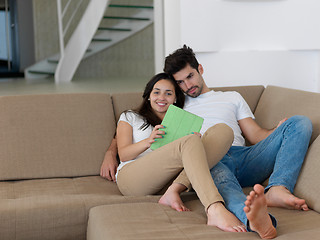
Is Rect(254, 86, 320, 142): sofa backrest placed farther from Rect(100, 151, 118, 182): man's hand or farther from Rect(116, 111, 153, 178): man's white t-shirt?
Rect(100, 151, 118, 182): man's hand

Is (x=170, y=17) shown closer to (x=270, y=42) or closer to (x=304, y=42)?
(x=270, y=42)

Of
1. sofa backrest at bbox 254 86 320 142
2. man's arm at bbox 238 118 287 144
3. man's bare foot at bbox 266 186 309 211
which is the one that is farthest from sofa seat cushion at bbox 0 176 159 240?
sofa backrest at bbox 254 86 320 142

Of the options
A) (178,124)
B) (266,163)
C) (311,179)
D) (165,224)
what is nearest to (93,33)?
(178,124)

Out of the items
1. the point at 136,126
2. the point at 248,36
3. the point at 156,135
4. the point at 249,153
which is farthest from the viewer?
the point at 248,36

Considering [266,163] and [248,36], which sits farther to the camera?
[248,36]

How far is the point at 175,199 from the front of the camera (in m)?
1.84

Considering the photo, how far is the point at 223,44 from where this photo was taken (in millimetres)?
3369

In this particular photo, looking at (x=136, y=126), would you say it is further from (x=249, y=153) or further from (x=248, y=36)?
(x=248, y=36)

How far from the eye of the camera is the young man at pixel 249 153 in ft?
5.16

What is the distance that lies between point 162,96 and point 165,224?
865mm

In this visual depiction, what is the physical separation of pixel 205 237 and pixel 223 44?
2.08 meters

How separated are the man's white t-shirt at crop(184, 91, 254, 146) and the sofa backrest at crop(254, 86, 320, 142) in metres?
0.14

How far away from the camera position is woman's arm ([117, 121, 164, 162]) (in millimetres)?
2084

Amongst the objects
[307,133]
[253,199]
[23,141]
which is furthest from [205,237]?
[23,141]
